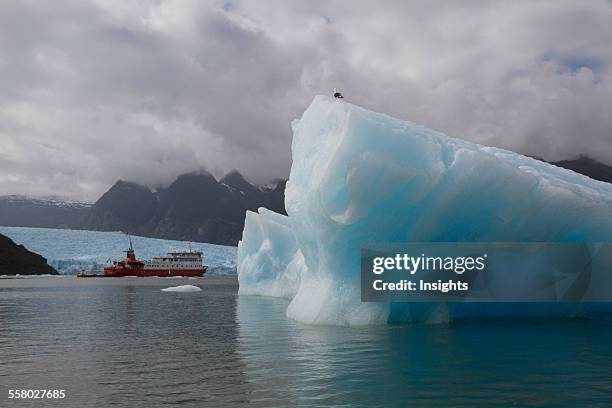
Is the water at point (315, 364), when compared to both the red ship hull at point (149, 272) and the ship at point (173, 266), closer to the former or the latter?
the red ship hull at point (149, 272)

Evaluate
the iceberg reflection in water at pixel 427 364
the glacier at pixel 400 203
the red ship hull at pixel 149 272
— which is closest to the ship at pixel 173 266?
the red ship hull at pixel 149 272

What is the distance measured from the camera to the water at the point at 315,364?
312 inches

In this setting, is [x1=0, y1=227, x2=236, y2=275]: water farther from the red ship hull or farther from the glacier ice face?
the glacier ice face

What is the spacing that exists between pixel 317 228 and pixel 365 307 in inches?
105

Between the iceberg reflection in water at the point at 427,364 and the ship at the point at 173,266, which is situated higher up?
the ship at the point at 173,266

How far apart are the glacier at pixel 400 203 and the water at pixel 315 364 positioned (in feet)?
4.05

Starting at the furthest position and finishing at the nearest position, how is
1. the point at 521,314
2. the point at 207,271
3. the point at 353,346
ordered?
1. the point at 207,271
2. the point at 521,314
3. the point at 353,346

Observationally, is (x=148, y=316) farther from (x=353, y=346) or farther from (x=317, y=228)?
(x=353, y=346)

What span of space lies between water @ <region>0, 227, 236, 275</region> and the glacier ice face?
195 feet

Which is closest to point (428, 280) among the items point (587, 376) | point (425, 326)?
point (425, 326)

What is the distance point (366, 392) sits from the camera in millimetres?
8188

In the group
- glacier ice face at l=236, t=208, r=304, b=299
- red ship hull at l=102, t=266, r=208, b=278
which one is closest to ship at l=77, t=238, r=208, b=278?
red ship hull at l=102, t=266, r=208, b=278

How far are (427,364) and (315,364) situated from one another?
208cm

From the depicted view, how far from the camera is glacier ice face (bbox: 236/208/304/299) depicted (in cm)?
3228
